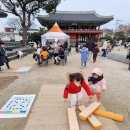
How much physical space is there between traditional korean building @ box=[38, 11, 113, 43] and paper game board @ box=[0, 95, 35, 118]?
149 ft

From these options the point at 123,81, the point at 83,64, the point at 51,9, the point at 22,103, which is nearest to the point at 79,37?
the point at 51,9

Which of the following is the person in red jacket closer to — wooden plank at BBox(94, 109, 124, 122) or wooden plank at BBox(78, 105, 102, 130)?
wooden plank at BBox(94, 109, 124, 122)

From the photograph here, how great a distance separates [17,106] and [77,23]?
1929 inches

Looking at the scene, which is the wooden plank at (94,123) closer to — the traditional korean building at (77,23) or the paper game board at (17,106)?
the paper game board at (17,106)

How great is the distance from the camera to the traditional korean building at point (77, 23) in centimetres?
5247

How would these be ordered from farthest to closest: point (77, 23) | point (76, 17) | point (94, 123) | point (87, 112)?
point (76, 17), point (77, 23), point (87, 112), point (94, 123)

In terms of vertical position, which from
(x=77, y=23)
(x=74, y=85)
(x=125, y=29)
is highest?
(x=77, y=23)

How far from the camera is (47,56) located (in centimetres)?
1325

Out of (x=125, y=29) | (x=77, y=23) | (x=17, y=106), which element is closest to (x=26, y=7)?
(x=77, y=23)

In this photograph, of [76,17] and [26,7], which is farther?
[76,17]

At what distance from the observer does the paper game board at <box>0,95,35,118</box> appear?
17.0 ft

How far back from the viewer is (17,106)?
5.75 metres

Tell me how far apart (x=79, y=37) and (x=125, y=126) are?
5003 cm

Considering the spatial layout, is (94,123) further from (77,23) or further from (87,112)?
(77,23)
